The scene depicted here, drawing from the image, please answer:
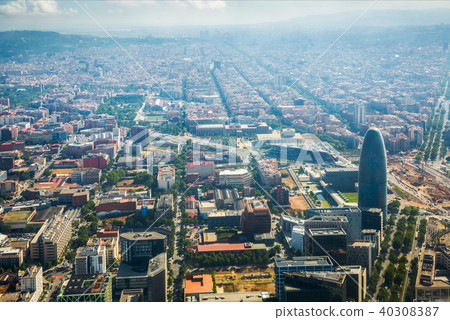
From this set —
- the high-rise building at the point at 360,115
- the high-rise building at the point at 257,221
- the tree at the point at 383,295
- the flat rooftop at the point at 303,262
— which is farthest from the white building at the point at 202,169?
the high-rise building at the point at 360,115

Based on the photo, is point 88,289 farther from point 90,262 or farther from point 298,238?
→ point 298,238

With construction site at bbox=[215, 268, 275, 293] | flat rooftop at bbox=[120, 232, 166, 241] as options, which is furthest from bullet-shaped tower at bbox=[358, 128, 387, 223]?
flat rooftop at bbox=[120, 232, 166, 241]

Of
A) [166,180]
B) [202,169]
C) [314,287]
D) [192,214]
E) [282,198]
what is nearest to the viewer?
[314,287]

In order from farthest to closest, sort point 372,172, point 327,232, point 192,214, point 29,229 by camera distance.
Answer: point 192,214
point 29,229
point 372,172
point 327,232

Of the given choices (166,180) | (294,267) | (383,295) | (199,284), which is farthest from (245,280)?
(166,180)

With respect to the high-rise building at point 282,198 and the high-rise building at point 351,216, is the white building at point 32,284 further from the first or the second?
the high-rise building at point 282,198

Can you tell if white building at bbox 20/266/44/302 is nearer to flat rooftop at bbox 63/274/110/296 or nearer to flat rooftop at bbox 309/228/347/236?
flat rooftop at bbox 63/274/110/296

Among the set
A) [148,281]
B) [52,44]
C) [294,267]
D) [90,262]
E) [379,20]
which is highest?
[379,20]
